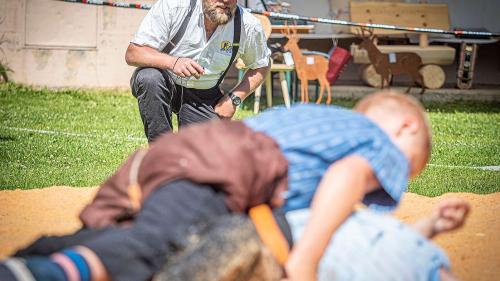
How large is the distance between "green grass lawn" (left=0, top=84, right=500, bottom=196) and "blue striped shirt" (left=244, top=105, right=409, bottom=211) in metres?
3.25

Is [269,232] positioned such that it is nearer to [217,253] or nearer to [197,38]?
[217,253]

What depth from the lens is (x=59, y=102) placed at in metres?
11.5

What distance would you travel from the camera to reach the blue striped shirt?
2.89 meters

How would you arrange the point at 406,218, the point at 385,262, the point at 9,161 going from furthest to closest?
the point at 9,161
the point at 406,218
the point at 385,262

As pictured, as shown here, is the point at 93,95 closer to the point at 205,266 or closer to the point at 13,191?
the point at 13,191

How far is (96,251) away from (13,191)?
3.15 metres

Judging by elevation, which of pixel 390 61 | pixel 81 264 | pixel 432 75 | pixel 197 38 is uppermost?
pixel 197 38

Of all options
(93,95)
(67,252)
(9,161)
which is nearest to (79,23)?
(93,95)

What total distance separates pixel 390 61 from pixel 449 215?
10000 mm

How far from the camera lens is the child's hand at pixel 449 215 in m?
3.12

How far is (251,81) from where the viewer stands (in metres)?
6.57

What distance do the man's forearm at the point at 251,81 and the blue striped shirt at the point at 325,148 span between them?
3.42 metres

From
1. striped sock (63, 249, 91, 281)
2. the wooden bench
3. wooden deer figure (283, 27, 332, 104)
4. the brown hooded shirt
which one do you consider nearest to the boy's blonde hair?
the brown hooded shirt

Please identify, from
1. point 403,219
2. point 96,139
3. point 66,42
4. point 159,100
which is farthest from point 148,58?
point 66,42
